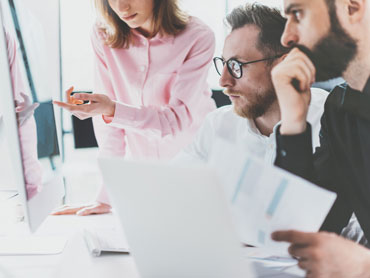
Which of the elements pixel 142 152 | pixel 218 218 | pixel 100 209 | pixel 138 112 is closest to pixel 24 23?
pixel 138 112

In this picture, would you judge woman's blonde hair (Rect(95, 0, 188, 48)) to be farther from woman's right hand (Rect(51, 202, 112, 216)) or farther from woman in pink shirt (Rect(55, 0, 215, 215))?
woman's right hand (Rect(51, 202, 112, 216))

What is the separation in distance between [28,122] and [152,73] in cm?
38

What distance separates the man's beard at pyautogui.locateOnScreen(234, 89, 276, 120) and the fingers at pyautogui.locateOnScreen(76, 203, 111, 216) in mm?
548

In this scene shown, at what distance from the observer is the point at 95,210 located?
134 centimetres

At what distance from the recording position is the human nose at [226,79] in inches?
39.2

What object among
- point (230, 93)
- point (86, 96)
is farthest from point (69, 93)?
point (230, 93)

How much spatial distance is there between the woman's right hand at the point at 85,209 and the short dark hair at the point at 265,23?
676 mm

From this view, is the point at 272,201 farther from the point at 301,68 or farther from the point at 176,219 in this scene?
the point at 301,68

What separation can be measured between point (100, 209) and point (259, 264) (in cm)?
58

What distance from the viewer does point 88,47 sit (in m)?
1.30

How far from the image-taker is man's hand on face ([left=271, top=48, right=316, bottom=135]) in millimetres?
864

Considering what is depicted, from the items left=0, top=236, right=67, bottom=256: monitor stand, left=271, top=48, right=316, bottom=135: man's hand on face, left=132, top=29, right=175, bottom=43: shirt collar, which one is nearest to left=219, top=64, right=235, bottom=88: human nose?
left=271, top=48, right=316, bottom=135: man's hand on face

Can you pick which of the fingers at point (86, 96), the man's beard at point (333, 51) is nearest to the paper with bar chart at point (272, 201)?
the man's beard at point (333, 51)

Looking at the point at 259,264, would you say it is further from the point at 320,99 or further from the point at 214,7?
the point at 214,7
